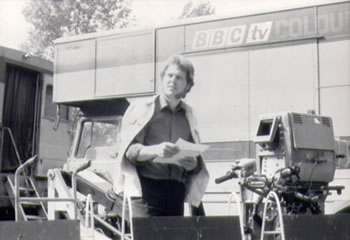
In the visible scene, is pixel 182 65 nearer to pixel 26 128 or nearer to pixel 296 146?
pixel 296 146

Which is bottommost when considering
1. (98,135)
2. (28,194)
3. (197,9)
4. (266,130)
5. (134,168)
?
(28,194)

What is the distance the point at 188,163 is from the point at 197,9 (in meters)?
13.8

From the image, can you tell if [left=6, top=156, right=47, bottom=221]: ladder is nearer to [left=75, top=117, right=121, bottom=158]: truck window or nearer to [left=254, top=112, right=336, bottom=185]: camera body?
[left=75, top=117, right=121, bottom=158]: truck window

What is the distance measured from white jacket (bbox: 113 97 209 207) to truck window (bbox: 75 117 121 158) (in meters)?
4.34

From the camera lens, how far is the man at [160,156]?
267 cm

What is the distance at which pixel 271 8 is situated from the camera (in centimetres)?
634

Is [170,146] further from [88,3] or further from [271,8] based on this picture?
[88,3]

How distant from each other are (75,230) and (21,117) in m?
7.06

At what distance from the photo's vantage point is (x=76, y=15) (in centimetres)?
1908

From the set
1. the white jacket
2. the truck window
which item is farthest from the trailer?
the white jacket

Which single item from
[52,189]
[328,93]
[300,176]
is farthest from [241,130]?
[52,189]

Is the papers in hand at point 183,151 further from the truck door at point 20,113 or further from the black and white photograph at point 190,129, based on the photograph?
the truck door at point 20,113

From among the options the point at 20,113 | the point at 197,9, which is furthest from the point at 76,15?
the point at 20,113

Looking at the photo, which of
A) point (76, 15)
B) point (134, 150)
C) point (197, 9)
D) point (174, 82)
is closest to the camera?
point (134, 150)
